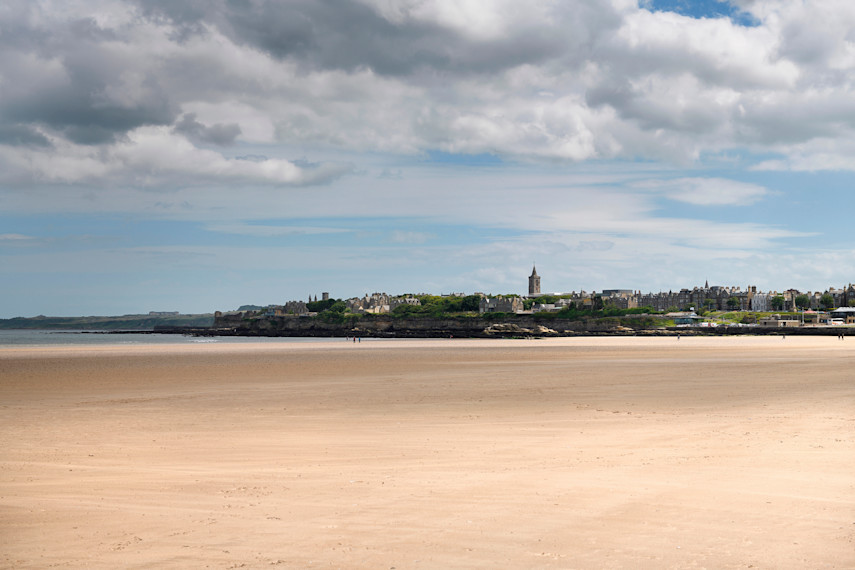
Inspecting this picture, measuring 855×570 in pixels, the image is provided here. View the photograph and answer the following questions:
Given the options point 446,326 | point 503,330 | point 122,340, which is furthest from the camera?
point 446,326

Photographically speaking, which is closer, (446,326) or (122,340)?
(122,340)

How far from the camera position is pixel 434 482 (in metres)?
8.43

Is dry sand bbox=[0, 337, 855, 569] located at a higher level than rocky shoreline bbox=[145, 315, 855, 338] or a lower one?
higher

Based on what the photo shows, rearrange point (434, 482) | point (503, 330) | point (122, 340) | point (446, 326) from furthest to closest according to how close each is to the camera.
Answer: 1. point (446, 326)
2. point (503, 330)
3. point (122, 340)
4. point (434, 482)

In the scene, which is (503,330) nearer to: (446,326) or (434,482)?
(446,326)

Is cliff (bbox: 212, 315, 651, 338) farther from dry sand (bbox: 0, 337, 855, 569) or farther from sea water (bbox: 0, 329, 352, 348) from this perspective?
dry sand (bbox: 0, 337, 855, 569)

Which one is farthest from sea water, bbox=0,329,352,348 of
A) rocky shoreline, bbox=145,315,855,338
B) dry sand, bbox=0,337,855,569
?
dry sand, bbox=0,337,855,569

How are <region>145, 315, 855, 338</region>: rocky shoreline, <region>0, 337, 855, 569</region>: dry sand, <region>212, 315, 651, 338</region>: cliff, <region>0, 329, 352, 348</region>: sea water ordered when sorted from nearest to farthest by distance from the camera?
<region>0, 337, 855, 569</region>: dry sand → <region>0, 329, 352, 348</region>: sea water → <region>145, 315, 855, 338</region>: rocky shoreline → <region>212, 315, 651, 338</region>: cliff

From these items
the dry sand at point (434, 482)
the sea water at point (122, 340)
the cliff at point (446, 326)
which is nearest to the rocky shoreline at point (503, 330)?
the cliff at point (446, 326)

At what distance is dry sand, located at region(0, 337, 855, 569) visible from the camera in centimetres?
595

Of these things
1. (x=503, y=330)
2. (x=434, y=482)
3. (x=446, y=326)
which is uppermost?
(x=434, y=482)

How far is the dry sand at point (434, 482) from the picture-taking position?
5953 millimetres

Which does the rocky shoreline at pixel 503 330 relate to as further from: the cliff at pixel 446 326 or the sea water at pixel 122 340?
the sea water at pixel 122 340

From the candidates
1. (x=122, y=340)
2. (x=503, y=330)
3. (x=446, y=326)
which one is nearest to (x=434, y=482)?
(x=122, y=340)
